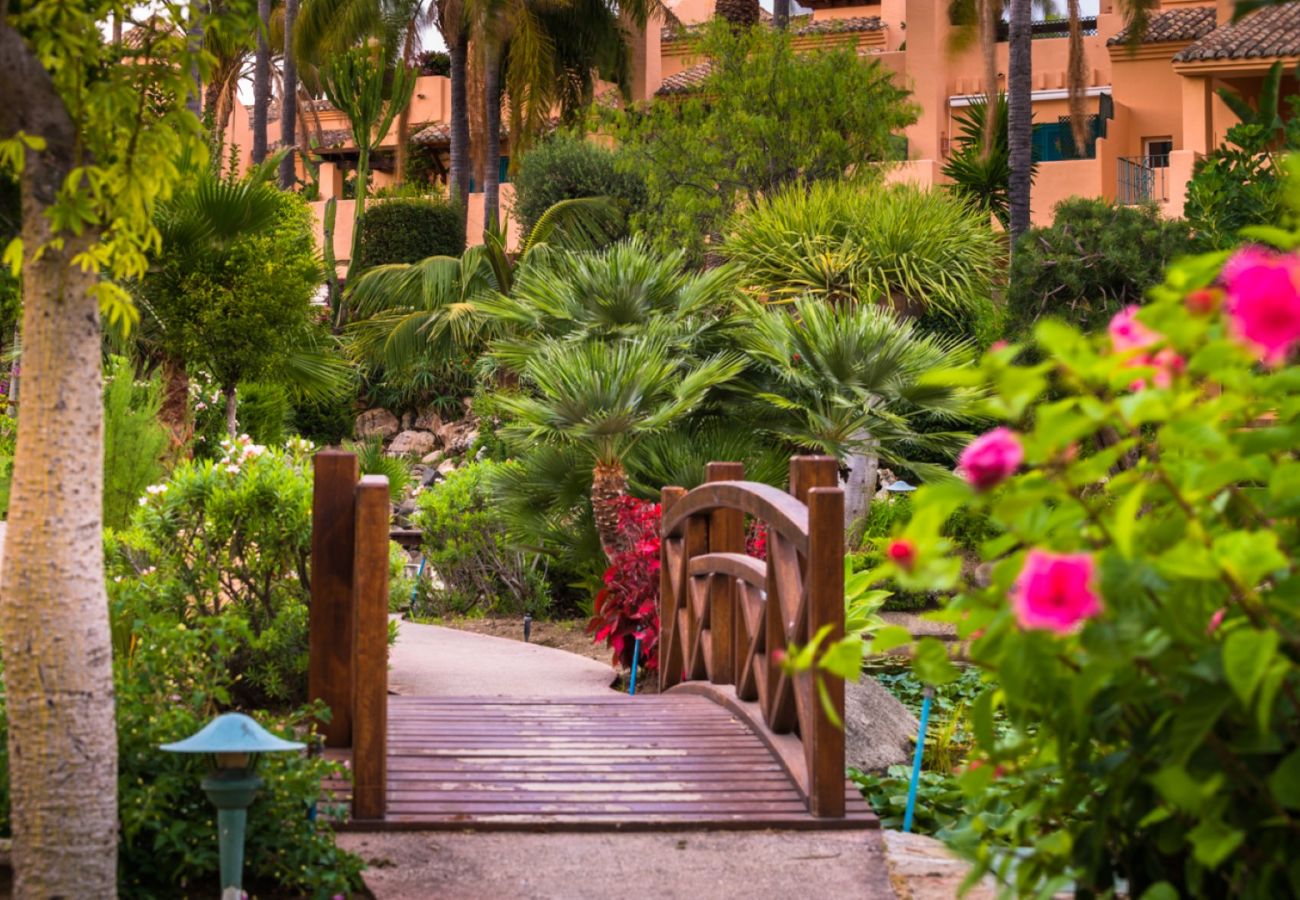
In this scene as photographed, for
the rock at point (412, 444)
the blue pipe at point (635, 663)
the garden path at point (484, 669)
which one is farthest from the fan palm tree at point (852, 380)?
the rock at point (412, 444)

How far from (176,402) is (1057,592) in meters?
13.0

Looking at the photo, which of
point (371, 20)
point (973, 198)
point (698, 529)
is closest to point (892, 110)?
point (973, 198)

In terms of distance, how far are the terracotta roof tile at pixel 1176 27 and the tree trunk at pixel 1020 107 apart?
5191mm

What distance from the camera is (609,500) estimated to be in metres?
11.8

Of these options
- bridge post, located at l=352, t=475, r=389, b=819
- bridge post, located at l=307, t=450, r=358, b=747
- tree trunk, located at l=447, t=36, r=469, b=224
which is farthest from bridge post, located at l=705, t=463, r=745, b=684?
tree trunk, located at l=447, t=36, r=469, b=224

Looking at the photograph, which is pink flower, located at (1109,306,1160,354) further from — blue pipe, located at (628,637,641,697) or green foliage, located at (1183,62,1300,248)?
green foliage, located at (1183,62,1300,248)

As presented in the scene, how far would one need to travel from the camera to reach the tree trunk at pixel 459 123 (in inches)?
1230

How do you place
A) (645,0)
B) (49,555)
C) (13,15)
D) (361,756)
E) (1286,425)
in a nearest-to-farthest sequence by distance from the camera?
(1286,425) < (49,555) < (13,15) < (361,756) < (645,0)

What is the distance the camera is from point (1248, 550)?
7.48 ft

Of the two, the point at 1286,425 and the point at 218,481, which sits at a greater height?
the point at 1286,425

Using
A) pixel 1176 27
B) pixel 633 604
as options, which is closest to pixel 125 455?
pixel 633 604

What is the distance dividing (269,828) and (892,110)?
2106cm

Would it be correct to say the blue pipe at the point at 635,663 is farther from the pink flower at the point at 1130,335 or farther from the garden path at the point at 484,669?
the pink flower at the point at 1130,335

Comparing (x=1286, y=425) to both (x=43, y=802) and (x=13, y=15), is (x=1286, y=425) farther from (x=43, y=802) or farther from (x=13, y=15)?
(x=13, y=15)
